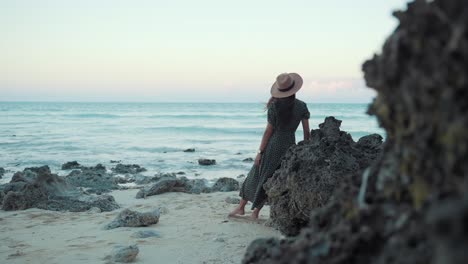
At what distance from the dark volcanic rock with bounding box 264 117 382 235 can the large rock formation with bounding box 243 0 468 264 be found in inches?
132

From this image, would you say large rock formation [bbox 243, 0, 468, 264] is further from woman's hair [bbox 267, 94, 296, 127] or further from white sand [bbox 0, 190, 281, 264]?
woman's hair [bbox 267, 94, 296, 127]

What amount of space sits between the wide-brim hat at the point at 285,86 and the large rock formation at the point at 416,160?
430 centimetres

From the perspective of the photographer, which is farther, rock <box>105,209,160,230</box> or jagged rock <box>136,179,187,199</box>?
jagged rock <box>136,179,187,199</box>

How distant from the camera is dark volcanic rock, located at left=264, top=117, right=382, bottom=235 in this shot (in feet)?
17.1

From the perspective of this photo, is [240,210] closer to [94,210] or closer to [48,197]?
[94,210]

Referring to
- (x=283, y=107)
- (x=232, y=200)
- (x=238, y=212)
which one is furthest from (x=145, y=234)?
(x=232, y=200)

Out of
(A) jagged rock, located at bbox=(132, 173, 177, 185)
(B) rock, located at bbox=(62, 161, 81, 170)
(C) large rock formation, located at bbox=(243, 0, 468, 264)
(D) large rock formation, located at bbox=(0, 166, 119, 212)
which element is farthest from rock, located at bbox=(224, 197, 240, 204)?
(B) rock, located at bbox=(62, 161, 81, 170)

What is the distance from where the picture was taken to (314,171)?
5.30 metres

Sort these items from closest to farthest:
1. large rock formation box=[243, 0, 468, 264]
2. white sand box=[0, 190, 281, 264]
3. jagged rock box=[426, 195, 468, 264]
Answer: jagged rock box=[426, 195, 468, 264], large rock formation box=[243, 0, 468, 264], white sand box=[0, 190, 281, 264]

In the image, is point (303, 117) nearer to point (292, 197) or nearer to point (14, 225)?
point (292, 197)

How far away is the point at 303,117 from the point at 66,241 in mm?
3271

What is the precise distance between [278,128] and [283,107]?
317mm

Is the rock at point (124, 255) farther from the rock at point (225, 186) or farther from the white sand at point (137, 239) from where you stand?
the rock at point (225, 186)

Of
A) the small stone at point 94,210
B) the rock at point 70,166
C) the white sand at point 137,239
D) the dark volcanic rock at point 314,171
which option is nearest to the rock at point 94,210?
the small stone at point 94,210
